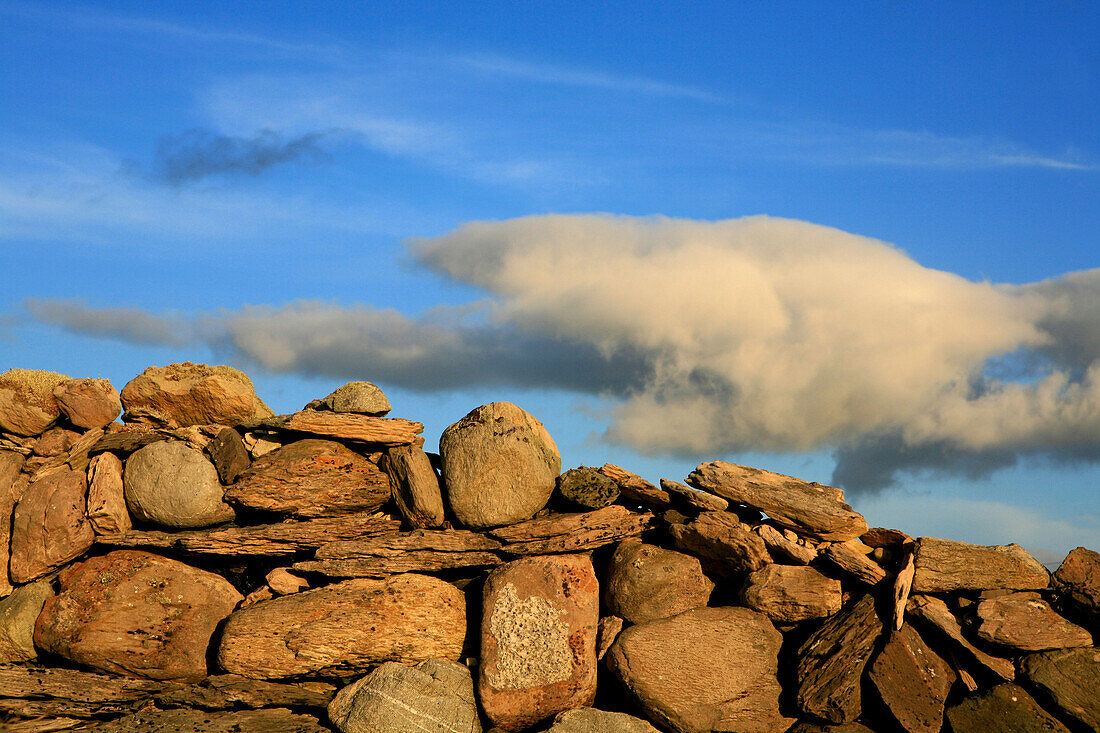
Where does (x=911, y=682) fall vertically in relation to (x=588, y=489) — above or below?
below

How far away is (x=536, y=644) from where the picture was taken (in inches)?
520

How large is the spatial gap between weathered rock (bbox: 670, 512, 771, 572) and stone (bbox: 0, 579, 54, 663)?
10421mm

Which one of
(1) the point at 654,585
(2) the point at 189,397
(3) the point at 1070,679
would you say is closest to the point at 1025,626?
(3) the point at 1070,679

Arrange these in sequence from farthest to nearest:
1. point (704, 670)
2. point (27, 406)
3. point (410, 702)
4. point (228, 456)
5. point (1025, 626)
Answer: point (27, 406)
point (228, 456)
point (1025, 626)
point (704, 670)
point (410, 702)

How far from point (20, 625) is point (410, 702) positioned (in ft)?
22.5

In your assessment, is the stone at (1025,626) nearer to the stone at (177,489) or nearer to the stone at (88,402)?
the stone at (177,489)

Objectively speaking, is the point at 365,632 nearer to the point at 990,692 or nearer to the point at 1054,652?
the point at 990,692

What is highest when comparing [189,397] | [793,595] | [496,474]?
[189,397]

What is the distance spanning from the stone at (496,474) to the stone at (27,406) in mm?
7710

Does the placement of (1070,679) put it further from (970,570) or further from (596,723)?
(596,723)

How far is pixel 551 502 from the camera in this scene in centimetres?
1505

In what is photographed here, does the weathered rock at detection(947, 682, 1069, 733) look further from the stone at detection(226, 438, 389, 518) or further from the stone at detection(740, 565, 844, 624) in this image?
the stone at detection(226, 438, 389, 518)

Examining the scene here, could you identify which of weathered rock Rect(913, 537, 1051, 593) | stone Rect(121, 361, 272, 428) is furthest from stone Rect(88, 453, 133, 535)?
weathered rock Rect(913, 537, 1051, 593)

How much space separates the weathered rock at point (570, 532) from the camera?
14102 mm
